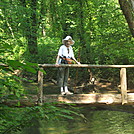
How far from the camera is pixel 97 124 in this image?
898 cm

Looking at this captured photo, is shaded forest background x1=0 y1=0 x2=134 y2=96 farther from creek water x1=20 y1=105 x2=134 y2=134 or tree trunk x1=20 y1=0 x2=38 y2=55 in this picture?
creek water x1=20 y1=105 x2=134 y2=134

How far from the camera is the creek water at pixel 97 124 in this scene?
8.17 m

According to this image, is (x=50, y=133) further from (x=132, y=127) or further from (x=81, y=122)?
(x=132, y=127)

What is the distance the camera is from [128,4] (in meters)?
8.68

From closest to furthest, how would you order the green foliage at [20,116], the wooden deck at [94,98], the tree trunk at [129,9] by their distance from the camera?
the green foliage at [20,116] → the wooden deck at [94,98] → the tree trunk at [129,9]

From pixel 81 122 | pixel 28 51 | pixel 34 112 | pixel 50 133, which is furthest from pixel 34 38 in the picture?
pixel 34 112

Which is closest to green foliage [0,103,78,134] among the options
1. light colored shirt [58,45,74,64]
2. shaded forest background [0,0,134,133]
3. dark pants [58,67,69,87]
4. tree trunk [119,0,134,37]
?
light colored shirt [58,45,74,64]

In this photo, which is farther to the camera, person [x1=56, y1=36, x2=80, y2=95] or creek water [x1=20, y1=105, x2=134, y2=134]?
creek water [x1=20, y1=105, x2=134, y2=134]

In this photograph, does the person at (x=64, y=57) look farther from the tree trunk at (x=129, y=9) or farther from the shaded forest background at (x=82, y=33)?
the shaded forest background at (x=82, y=33)

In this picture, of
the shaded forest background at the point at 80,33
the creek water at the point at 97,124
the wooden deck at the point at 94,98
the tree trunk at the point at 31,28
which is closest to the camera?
the wooden deck at the point at 94,98

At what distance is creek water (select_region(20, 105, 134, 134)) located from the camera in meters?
8.17

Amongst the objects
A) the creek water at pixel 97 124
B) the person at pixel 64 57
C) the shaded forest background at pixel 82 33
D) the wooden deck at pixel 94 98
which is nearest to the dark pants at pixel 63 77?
the person at pixel 64 57

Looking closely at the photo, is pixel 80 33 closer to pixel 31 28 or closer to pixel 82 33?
pixel 82 33

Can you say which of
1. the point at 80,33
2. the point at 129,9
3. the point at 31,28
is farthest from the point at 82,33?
the point at 129,9
